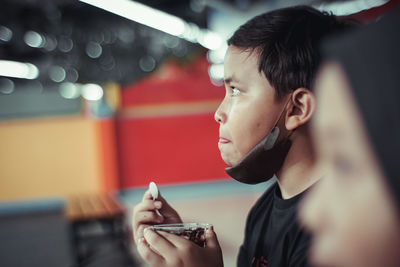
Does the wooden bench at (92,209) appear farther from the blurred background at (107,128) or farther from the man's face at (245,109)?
the man's face at (245,109)

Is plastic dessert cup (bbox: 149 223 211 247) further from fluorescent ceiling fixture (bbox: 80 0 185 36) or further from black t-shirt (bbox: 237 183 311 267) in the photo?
fluorescent ceiling fixture (bbox: 80 0 185 36)

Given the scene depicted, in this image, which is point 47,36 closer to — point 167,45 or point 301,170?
point 167,45

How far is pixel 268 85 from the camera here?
2.51ft

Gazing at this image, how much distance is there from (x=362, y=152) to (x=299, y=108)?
0.45 metres

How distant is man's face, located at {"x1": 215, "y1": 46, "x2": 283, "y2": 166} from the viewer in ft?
2.48

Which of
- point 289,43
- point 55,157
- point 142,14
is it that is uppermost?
point 142,14

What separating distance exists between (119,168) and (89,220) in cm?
413

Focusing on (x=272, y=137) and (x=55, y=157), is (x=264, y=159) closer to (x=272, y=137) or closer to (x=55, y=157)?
(x=272, y=137)

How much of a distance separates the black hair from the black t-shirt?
0.28 meters

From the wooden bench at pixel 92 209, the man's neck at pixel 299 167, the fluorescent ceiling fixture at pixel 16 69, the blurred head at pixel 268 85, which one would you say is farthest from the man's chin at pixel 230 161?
the fluorescent ceiling fixture at pixel 16 69

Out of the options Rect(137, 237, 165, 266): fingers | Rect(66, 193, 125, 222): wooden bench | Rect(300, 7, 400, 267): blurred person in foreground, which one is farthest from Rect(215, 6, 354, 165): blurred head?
Rect(66, 193, 125, 222): wooden bench

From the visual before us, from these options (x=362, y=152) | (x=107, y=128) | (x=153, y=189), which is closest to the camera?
(x=362, y=152)

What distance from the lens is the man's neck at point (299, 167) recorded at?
2.64 ft

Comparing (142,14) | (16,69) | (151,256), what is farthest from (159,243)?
(16,69)
